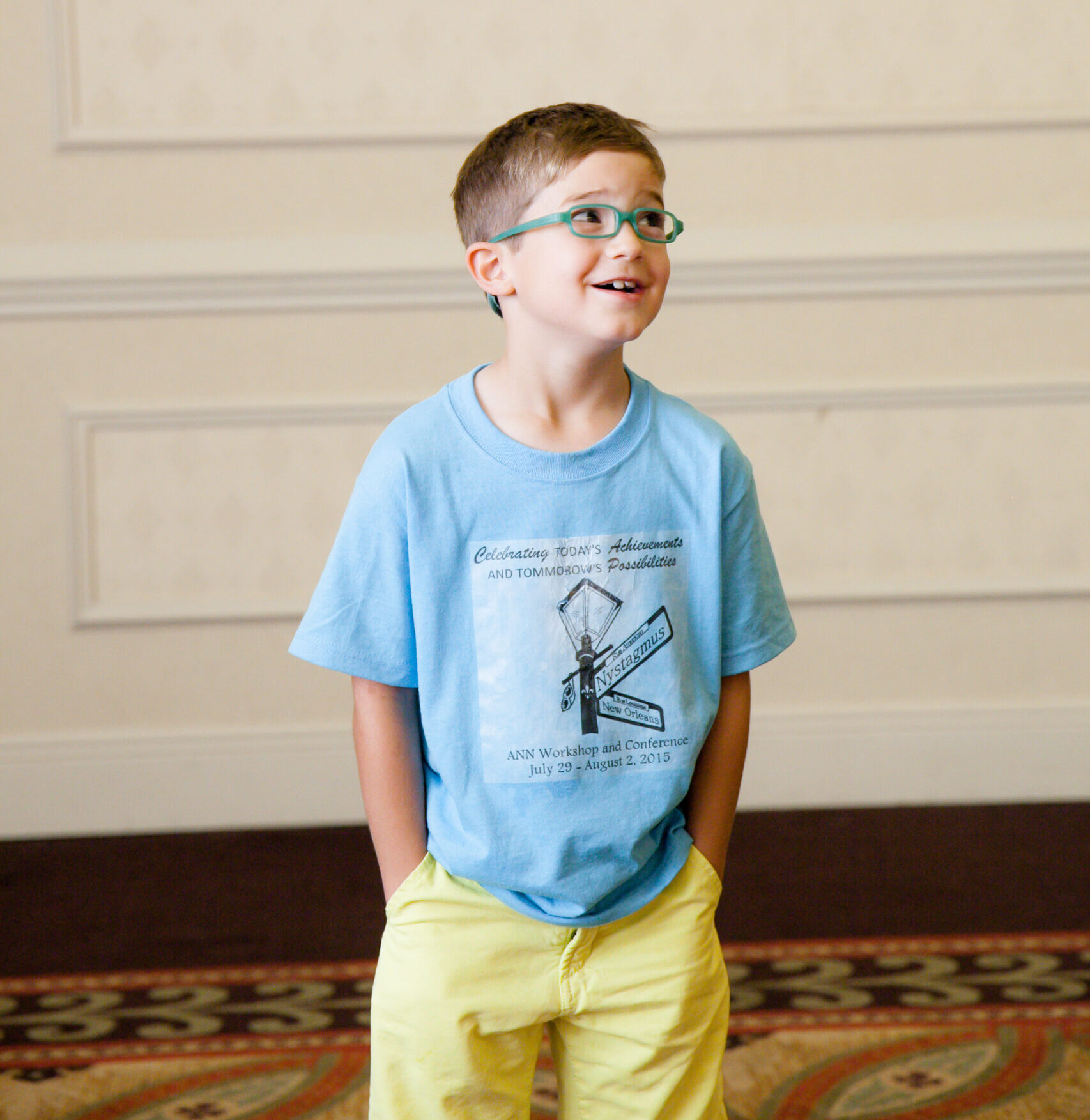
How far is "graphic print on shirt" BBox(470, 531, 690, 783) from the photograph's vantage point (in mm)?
896

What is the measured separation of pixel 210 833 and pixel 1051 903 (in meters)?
1.55

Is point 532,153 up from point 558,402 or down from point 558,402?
up

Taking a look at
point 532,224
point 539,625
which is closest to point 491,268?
point 532,224

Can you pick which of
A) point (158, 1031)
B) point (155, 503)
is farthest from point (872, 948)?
point (155, 503)

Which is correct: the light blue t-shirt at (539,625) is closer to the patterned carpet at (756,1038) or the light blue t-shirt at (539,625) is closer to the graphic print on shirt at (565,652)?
the graphic print on shirt at (565,652)

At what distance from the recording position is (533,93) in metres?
2.38

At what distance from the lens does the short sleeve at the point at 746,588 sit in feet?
3.10

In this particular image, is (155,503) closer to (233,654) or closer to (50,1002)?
(233,654)

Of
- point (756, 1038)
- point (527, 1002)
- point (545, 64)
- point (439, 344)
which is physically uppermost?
point (545, 64)

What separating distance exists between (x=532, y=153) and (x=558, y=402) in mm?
175

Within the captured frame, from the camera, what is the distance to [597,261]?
0.85 m

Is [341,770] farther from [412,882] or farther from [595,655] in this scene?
[595,655]

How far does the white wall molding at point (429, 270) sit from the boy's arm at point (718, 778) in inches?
61.2

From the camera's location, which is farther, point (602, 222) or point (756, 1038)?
point (756, 1038)
